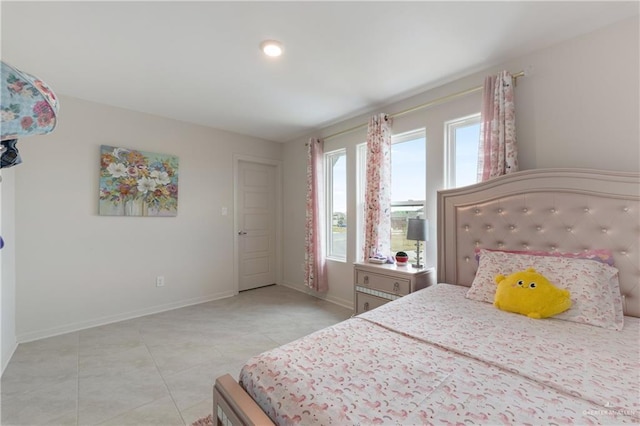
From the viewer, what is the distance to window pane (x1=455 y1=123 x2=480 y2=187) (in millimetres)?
2578

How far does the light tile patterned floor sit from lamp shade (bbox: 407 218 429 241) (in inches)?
54.5

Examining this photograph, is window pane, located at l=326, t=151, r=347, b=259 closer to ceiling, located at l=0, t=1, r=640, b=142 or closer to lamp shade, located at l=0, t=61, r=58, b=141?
ceiling, located at l=0, t=1, r=640, b=142

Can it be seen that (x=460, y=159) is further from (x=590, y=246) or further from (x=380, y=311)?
(x=380, y=311)

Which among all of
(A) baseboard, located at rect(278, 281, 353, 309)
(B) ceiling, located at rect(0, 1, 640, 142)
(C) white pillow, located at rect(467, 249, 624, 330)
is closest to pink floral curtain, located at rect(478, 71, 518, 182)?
(B) ceiling, located at rect(0, 1, 640, 142)

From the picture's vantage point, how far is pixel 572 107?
2016 millimetres

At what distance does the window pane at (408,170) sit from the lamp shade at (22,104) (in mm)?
2879

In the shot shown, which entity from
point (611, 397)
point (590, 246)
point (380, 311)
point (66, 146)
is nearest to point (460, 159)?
point (590, 246)

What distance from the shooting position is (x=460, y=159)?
105 inches

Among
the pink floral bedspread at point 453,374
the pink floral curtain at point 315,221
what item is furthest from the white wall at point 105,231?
the pink floral bedspread at point 453,374

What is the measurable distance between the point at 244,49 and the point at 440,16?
1392 millimetres

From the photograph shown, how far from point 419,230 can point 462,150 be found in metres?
0.88

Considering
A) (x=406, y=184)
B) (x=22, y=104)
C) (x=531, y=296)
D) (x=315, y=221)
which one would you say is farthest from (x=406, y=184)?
(x=22, y=104)

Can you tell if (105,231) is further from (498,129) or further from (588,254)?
(588,254)

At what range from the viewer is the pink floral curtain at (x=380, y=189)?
3.10 metres
